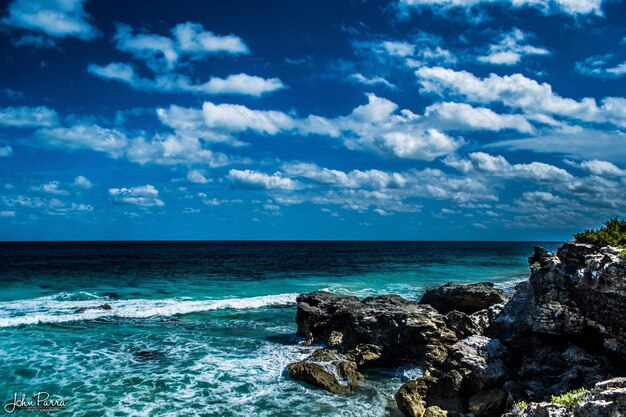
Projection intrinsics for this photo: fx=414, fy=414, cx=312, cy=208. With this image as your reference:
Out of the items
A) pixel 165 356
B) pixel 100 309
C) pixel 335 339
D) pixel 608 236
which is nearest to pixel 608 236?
pixel 608 236

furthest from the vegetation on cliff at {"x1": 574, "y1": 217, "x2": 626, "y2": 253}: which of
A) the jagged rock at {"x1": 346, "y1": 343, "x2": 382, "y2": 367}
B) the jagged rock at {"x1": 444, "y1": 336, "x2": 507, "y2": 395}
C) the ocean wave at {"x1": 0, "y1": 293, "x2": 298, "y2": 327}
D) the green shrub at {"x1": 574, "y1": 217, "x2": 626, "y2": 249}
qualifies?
the ocean wave at {"x1": 0, "y1": 293, "x2": 298, "y2": 327}

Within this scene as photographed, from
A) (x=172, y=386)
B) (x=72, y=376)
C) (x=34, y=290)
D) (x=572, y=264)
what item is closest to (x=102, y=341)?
(x=72, y=376)

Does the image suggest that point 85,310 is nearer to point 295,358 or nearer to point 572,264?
point 295,358

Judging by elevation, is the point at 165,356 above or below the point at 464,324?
below

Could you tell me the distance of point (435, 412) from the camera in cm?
1241

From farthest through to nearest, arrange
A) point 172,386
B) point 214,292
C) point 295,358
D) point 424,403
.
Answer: point 214,292 < point 295,358 < point 172,386 < point 424,403

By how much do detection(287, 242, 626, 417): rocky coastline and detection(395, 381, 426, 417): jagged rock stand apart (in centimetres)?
3

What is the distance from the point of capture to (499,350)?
45.3ft

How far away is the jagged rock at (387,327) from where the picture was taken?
1789 centimetres

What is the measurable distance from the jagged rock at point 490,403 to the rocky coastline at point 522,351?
3cm

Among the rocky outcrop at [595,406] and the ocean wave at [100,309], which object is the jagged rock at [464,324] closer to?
the rocky outcrop at [595,406]

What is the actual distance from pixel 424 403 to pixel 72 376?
549 inches
